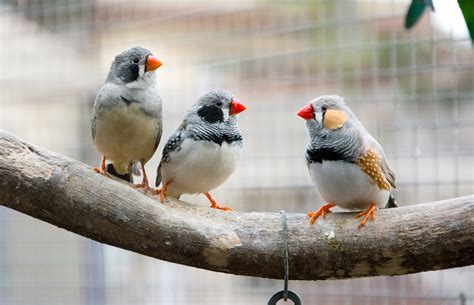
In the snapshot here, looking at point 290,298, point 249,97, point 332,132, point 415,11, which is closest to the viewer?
point 415,11

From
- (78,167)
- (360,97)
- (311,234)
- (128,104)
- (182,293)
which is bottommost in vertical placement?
(182,293)

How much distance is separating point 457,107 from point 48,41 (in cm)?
171

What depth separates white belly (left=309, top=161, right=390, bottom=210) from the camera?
4.52 ft

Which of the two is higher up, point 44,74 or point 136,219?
point 44,74

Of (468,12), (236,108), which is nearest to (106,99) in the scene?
(236,108)

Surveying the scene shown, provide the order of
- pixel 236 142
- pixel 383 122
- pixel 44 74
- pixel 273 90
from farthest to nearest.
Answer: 1. pixel 44 74
2. pixel 273 90
3. pixel 383 122
4. pixel 236 142

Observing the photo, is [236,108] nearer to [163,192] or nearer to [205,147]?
[205,147]

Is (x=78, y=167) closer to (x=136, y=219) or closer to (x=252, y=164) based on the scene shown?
(x=136, y=219)

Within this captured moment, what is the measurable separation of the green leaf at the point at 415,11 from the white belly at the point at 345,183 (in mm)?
583

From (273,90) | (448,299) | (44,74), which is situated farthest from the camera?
(44,74)

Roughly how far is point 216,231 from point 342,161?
0.28 metres

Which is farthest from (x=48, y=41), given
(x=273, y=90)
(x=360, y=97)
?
(x=360, y=97)

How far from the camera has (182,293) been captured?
2.70 metres

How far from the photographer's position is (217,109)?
1508mm
